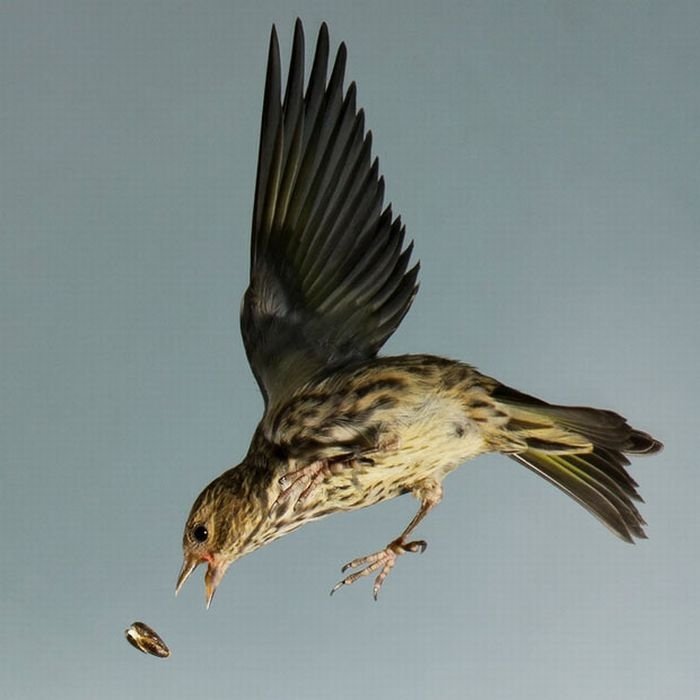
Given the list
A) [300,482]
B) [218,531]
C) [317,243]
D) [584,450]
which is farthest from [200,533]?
[584,450]

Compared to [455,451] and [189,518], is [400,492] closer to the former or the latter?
[455,451]

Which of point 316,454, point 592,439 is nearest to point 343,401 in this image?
point 316,454

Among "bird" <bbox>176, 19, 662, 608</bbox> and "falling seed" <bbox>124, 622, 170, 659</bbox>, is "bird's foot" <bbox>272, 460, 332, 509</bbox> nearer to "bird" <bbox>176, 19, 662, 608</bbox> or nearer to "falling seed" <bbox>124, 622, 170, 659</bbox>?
"bird" <bbox>176, 19, 662, 608</bbox>

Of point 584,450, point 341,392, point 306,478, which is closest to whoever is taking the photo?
point 306,478

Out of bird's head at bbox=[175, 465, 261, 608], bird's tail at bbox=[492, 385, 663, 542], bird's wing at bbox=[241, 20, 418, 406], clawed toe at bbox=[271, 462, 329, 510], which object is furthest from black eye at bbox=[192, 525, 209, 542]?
bird's tail at bbox=[492, 385, 663, 542]

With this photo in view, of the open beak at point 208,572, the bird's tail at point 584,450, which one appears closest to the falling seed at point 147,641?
the open beak at point 208,572

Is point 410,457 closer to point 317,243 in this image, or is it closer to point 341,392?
point 341,392

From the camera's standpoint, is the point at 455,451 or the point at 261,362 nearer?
the point at 455,451
